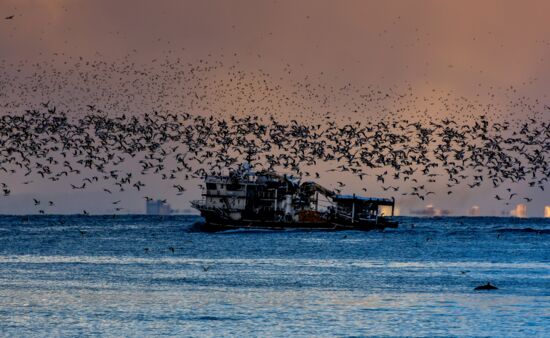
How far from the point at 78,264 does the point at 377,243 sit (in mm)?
52441

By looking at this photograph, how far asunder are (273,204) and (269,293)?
8384 centimetres

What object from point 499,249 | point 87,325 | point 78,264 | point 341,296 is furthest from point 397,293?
point 499,249

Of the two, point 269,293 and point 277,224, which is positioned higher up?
point 277,224

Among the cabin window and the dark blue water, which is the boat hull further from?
the dark blue water

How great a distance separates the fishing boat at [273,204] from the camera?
14150 cm

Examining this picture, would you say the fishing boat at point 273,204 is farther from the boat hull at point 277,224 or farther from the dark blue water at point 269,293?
the dark blue water at point 269,293

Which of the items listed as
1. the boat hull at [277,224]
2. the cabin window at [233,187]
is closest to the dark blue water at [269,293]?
the cabin window at [233,187]

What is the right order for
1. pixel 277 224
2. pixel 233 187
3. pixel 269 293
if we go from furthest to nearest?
pixel 277 224, pixel 233 187, pixel 269 293

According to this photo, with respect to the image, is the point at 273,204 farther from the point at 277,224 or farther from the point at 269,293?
the point at 269,293

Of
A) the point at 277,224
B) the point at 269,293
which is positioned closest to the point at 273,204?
the point at 277,224

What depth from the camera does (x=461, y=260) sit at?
98.9m

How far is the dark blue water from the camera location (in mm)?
47594

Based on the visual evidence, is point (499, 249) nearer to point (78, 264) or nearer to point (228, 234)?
point (228, 234)

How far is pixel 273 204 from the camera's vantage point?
146 meters
